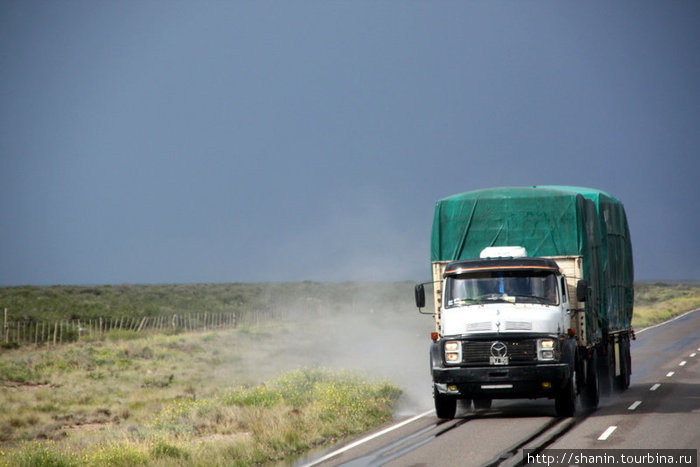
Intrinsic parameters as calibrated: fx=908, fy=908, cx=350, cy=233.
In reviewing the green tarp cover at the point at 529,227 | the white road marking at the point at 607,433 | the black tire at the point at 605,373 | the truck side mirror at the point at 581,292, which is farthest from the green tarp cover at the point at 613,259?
the white road marking at the point at 607,433

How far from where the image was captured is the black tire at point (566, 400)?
16.0m

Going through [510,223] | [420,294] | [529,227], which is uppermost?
[510,223]

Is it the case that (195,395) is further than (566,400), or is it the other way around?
(195,395)

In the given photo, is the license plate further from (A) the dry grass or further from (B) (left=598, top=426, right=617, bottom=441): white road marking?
(A) the dry grass

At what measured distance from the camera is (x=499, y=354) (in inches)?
625

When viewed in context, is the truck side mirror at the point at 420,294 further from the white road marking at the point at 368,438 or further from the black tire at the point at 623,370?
the black tire at the point at 623,370

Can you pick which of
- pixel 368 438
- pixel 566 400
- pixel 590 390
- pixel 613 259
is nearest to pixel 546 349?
pixel 566 400

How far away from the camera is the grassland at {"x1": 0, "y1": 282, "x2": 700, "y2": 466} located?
15.0m

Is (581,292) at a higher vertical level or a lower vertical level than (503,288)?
lower

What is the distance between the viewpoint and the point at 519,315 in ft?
52.5

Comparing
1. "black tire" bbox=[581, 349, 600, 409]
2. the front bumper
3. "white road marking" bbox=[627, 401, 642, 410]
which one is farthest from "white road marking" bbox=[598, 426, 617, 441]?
"black tire" bbox=[581, 349, 600, 409]

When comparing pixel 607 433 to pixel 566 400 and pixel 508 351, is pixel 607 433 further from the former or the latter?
pixel 508 351

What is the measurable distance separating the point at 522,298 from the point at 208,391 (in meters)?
14.4

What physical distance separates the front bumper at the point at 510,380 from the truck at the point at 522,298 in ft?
0.06
